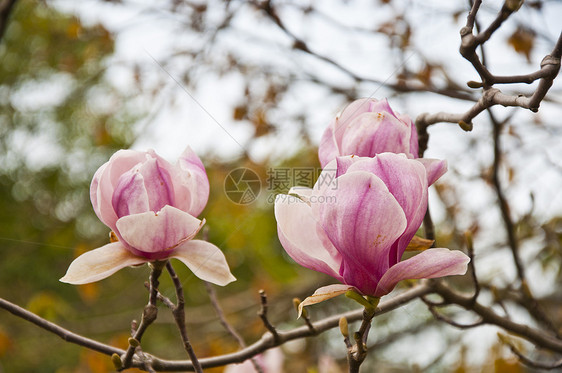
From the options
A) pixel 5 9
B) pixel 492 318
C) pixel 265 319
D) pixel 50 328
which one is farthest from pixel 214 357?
pixel 5 9

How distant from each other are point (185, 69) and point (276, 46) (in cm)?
42

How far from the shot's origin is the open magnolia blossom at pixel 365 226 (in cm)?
46

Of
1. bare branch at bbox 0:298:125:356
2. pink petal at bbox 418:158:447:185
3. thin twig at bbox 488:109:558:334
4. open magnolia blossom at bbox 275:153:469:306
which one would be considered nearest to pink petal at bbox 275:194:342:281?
open magnolia blossom at bbox 275:153:469:306

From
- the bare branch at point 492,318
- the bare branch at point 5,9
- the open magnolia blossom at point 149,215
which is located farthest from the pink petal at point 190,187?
the bare branch at point 5,9

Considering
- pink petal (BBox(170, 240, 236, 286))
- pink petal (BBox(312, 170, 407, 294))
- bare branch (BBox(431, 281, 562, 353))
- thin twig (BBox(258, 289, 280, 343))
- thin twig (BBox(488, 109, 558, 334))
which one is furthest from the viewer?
thin twig (BBox(488, 109, 558, 334))

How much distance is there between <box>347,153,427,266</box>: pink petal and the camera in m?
0.46

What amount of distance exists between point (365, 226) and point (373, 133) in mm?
112

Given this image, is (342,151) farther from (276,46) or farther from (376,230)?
(276,46)

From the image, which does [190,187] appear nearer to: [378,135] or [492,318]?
[378,135]

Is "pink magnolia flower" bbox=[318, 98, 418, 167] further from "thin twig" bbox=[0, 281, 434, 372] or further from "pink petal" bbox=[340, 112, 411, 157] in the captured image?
"thin twig" bbox=[0, 281, 434, 372]

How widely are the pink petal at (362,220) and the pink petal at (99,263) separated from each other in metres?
0.21

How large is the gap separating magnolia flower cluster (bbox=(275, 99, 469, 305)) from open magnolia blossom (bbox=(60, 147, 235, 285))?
10cm

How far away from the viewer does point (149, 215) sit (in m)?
0.51

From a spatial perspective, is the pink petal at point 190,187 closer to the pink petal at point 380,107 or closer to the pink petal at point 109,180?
the pink petal at point 109,180
